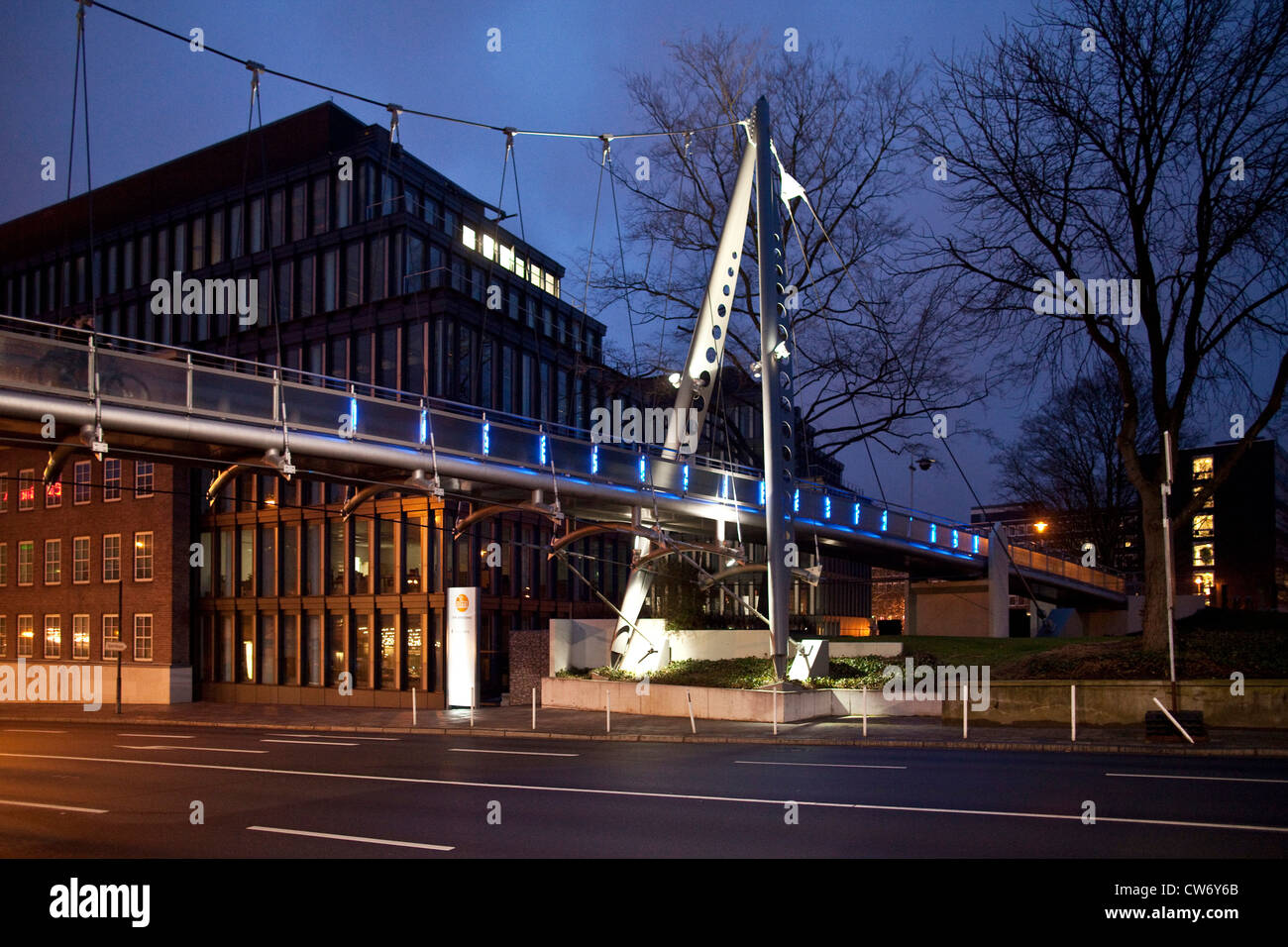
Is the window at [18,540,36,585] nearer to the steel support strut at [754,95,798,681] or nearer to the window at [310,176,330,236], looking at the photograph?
the window at [310,176,330,236]

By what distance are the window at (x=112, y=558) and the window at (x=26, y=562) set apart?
544 centimetres

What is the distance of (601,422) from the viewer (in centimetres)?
4469

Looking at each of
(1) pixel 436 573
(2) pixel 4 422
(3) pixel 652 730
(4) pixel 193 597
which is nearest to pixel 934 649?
(3) pixel 652 730

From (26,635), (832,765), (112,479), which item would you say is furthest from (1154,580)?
(26,635)

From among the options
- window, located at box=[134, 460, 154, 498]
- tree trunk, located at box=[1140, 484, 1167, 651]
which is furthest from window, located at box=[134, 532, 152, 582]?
tree trunk, located at box=[1140, 484, 1167, 651]

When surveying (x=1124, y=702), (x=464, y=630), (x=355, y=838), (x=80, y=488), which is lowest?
(x=1124, y=702)

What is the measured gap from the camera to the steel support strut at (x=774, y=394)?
80.8 ft

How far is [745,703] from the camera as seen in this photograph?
24.8m

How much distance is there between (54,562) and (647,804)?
42.6m

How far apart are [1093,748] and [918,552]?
19.4 meters

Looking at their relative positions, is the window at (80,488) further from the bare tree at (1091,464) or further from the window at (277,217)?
the bare tree at (1091,464)

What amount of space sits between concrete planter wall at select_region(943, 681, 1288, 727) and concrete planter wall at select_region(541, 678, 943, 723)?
7.40 feet

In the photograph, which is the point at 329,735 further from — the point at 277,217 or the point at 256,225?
the point at 256,225
